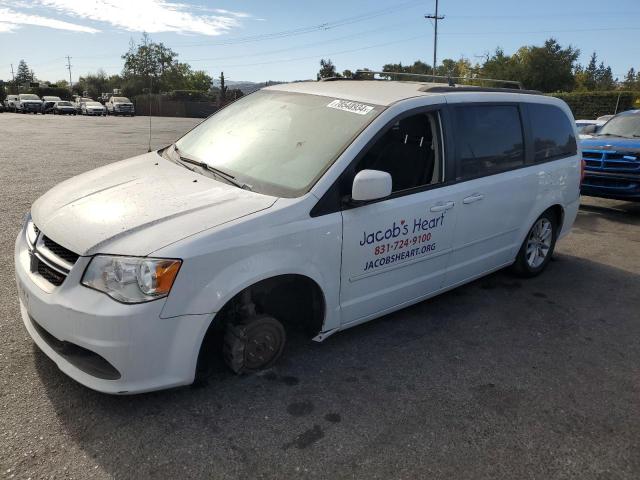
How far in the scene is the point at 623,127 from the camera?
917cm

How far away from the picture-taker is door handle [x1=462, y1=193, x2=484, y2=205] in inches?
151

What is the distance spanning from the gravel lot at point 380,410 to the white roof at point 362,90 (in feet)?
5.63

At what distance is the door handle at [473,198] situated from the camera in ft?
12.6

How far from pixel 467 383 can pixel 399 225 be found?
1104 mm

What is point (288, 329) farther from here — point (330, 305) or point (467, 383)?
point (467, 383)

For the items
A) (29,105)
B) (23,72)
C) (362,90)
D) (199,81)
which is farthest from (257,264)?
(23,72)

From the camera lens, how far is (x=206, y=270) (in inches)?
101

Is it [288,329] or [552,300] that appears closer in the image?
[288,329]

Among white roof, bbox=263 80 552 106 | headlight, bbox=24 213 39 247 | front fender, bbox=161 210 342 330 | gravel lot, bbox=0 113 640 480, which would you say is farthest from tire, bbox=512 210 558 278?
headlight, bbox=24 213 39 247

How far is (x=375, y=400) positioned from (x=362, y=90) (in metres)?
2.23

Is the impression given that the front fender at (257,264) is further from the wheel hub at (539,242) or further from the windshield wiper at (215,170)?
the wheel hub at (539,242)

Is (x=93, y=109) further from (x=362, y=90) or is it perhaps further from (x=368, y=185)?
(x=368, y=185)

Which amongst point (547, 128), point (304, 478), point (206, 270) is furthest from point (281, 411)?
point (547, 128)

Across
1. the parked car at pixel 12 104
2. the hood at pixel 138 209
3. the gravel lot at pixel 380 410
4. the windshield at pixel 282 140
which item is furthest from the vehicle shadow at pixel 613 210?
the parked car at pixel 12 104
